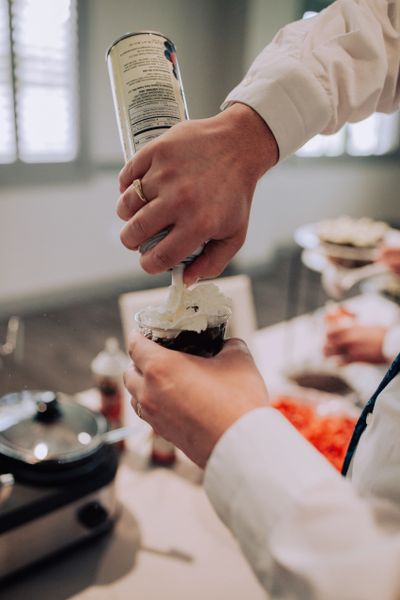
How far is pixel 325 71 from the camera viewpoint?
61 cm

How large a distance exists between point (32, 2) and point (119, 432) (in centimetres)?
82

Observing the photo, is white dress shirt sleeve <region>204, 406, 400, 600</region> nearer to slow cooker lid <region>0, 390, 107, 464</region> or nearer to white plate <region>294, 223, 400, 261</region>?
slow cooker lid <region>0, 390, 107, 464</region>

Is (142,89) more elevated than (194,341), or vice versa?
(142,89)

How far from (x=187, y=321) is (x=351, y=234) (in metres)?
1.15

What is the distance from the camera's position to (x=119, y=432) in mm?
1101

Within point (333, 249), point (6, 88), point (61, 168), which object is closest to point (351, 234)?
point (333, 249)

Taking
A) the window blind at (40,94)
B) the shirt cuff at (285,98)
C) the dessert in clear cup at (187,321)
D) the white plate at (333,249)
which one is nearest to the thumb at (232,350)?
the dessert in clear cup at (187,321)

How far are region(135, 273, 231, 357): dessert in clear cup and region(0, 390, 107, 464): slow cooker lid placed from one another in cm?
40

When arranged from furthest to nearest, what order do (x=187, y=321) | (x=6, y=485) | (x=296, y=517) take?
(x=6, y=485), (x=187, y=321), (x=296, y=517)

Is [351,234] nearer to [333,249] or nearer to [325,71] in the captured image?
[333,249]

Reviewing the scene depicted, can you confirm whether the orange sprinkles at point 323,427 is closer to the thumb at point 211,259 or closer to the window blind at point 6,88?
the thumb at point 211,259

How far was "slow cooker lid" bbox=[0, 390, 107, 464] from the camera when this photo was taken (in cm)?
85

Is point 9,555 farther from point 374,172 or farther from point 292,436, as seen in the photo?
point 374,172

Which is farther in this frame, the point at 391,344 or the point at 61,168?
the point at 61,168
